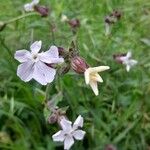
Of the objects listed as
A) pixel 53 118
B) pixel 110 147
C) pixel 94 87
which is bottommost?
pixel 110 147

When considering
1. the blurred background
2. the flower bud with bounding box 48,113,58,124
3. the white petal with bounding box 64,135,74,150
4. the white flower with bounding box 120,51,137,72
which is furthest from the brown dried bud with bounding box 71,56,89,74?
the white flower with bounding box 120,51,137,72

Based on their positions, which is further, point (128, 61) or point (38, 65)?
point (128, 61)

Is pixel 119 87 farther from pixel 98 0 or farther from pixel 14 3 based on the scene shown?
pixel 14 3

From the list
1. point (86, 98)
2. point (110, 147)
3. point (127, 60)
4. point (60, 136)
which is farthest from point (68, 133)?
point (127, 60)

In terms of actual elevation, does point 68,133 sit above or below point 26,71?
below

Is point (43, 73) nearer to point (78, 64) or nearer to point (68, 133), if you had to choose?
point (78, 64)

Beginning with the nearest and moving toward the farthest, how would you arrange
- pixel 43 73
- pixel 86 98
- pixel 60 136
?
pixel 43 73, pixel 60 136, pixel 86 98

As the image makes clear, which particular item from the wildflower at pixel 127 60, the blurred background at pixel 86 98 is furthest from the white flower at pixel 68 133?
the wildflower at pixel 127 60
